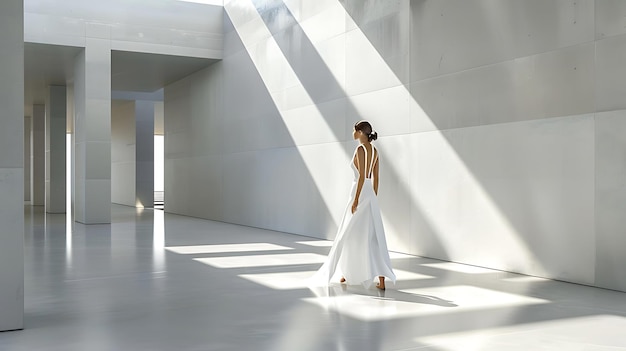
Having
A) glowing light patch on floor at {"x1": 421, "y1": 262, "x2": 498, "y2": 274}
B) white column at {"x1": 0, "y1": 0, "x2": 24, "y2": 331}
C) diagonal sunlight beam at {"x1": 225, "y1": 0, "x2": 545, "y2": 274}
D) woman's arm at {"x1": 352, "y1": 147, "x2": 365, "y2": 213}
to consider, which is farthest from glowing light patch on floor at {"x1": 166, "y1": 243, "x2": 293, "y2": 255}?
white column at {"x1": 0, "y1": 0, "x2": 24, "y2": 331}

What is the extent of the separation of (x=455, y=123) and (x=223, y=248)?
499cm

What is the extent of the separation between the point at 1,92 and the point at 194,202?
54.5 ft

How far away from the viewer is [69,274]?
876cm

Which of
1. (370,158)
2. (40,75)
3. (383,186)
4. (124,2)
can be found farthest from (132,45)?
(370,158)

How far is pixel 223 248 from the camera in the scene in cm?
1217

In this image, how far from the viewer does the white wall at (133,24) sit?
17203mm

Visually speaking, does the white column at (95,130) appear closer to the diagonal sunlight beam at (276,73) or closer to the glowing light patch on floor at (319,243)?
the diagonal sunlight beam at (276,73)

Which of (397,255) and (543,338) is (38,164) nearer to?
(397,255)

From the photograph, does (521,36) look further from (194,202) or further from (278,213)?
(194,202)

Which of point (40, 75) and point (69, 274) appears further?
point (40, 75)

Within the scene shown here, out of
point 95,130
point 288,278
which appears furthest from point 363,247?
point 95,130

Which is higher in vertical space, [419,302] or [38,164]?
[38,164]

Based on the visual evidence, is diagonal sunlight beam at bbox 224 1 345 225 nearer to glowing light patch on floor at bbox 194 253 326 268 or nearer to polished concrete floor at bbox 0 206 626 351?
glowing light patch on floor at bbox 194 253 326 268

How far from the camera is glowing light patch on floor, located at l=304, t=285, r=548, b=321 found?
253 inches
